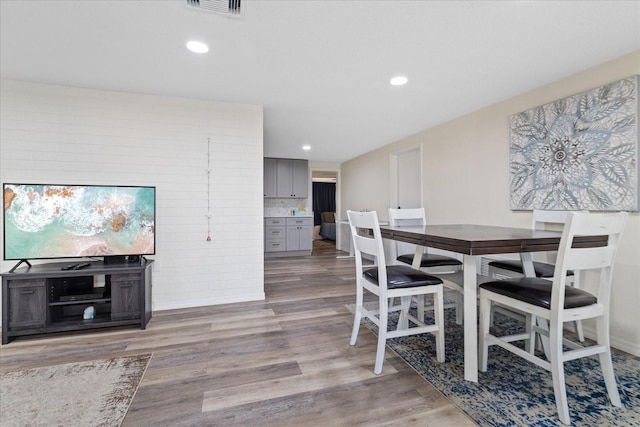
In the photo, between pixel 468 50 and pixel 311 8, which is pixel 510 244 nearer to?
pixel 468 50

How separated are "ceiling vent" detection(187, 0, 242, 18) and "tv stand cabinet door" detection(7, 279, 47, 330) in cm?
254

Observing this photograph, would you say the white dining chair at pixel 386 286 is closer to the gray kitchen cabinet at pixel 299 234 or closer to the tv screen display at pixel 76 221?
the tv screen display at pixel 76 221

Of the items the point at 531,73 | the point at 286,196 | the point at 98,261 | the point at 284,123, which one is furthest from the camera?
the point at 286,196

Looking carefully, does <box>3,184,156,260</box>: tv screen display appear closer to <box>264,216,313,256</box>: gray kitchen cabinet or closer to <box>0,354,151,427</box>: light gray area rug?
<box>0,354,151,427</box>: light gray area rug

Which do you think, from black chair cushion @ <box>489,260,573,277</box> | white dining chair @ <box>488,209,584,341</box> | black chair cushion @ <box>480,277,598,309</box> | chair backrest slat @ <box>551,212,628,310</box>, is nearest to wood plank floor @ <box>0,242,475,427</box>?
black chair cushion @ <box>480,277,598,309</box>

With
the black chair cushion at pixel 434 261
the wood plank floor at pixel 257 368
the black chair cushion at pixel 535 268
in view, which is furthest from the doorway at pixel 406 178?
the wood plank floor at pixel 257 368

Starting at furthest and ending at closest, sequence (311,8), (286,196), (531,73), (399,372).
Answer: (286,196) → (531,73) → (399,372) → (311,8)

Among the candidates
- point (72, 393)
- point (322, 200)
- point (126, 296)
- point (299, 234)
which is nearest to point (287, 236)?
point (299, 234)

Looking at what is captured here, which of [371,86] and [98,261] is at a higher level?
[371,86]

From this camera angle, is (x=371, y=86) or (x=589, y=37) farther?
(x=371, y=86)

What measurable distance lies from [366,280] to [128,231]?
7.54 ft

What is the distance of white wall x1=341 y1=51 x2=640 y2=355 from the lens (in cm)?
215

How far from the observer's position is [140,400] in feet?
5.20

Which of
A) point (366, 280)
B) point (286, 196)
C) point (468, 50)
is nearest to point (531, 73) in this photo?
point (468, 50)
